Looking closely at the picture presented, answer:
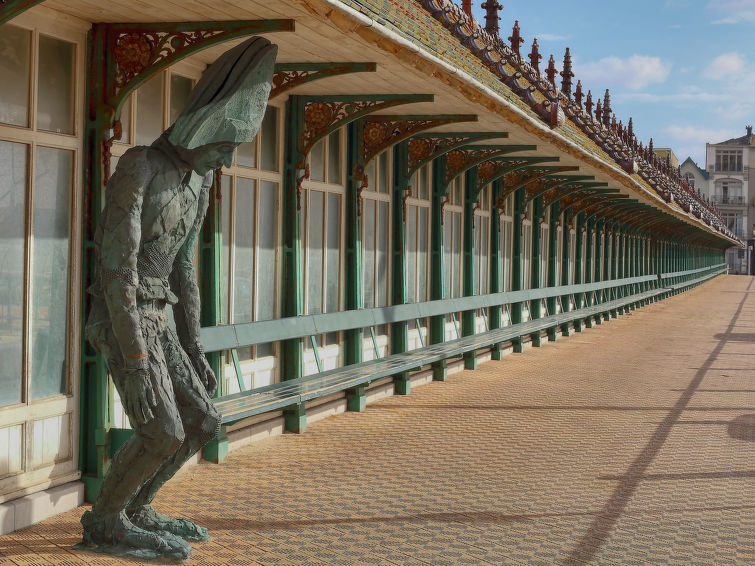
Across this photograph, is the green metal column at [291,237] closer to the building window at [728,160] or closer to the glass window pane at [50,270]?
the glass window pane at [50,270]

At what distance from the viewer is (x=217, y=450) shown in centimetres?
758

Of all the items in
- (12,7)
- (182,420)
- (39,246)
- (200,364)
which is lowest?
(182,420)

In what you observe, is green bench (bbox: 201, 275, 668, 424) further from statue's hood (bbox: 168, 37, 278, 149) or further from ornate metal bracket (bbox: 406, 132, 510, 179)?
statue's hood (bbox: 168, 37, 278, 149)

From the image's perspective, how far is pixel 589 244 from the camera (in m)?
25.0

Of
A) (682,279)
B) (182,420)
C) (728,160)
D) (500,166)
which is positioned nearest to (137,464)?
(182,420)

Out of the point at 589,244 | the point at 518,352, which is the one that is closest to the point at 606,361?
the point at 518,352

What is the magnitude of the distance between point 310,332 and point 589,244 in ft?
55.6

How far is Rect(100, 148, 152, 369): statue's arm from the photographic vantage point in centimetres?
480

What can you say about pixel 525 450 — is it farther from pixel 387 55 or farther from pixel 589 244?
pixel 589 244

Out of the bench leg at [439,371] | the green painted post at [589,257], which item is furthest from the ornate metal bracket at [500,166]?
the green painted post at [589,257]

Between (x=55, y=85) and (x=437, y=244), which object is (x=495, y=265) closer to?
(x=437, y=244)

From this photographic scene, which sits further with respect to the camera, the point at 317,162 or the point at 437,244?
the point at 437,244

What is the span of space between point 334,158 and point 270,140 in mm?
1392

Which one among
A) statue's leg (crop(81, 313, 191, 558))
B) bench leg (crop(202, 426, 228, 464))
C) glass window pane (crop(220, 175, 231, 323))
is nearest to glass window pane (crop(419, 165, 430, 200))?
glass window pane (crop(220, 175, 231, 323))
